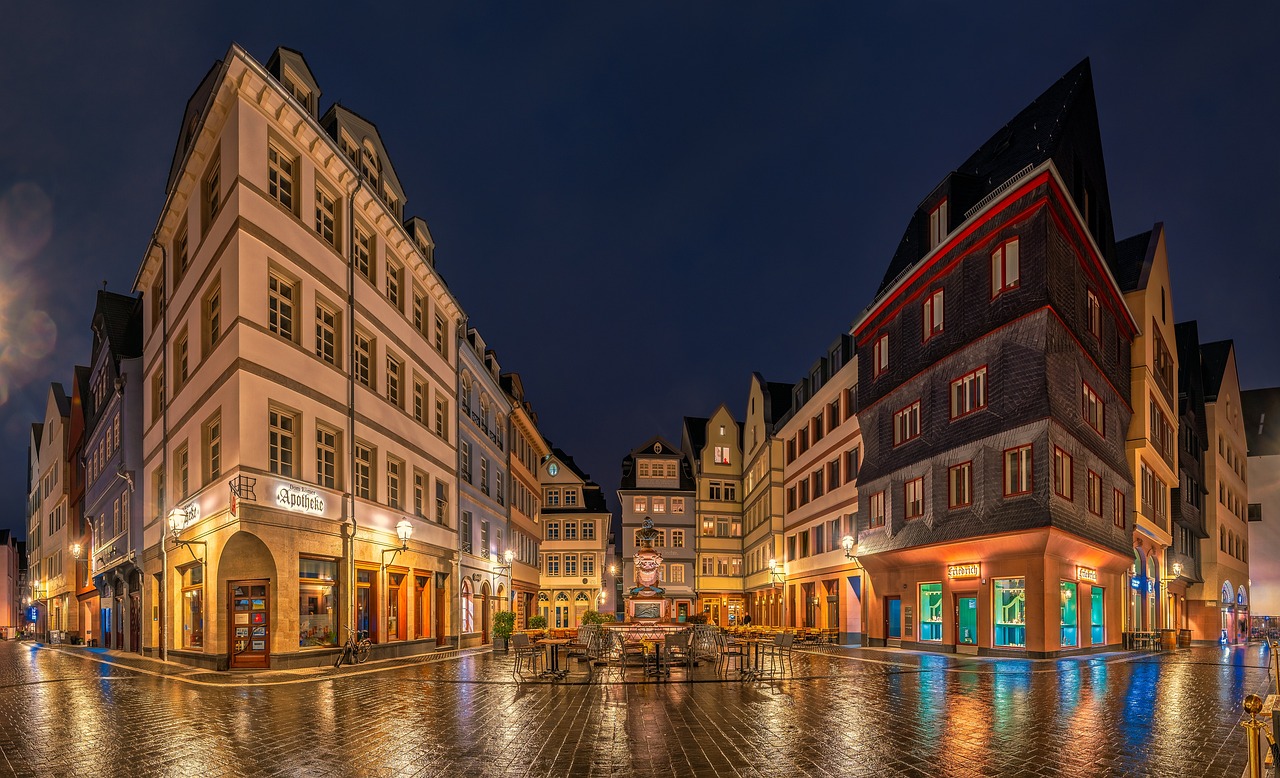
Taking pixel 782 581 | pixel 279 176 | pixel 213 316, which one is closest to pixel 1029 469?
pixel 279 176

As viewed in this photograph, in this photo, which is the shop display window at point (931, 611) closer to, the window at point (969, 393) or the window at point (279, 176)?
the window at point (969, 393)

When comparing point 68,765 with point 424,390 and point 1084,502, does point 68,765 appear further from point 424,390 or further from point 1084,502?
point 1084,502

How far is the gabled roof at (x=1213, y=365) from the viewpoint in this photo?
57.8 m

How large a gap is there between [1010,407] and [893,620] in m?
13.6

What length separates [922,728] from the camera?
42.8 feet

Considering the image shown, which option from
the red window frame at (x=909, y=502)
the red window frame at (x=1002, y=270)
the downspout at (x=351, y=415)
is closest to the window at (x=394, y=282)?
the downspout at (x=351, y=415)

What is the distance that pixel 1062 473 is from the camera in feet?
93.6

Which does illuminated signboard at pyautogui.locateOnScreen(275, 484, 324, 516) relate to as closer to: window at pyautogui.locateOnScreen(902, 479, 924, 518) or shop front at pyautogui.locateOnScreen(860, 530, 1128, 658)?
shop front at pyautogui.locateOnScreen(860, 530, 1128, 658)

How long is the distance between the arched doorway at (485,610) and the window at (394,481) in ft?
44.7

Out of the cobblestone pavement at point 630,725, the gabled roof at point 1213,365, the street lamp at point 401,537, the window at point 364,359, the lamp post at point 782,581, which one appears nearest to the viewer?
the cobblestone pavement at point 630,725

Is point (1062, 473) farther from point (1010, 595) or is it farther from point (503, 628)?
point (503, 628)

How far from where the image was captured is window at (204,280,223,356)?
24.2 m

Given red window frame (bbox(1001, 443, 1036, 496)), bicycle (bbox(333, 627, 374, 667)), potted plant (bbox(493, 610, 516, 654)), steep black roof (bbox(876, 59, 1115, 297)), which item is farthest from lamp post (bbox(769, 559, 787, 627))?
bicycle (bbox(333, 627, 374, 667))

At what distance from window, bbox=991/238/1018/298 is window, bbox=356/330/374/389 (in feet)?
67.0
